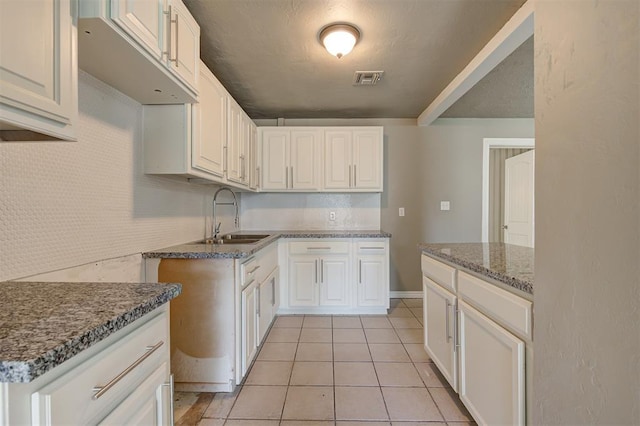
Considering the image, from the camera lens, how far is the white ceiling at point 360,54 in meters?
1.77

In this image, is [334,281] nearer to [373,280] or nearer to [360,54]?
[373,280]

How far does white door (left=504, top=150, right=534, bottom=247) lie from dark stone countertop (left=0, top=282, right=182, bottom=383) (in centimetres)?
459

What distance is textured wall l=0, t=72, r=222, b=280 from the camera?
1.06m

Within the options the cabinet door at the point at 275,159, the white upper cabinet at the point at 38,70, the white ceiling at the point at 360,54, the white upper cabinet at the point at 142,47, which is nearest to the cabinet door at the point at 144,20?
the white upper cabinet at the point at 142,47

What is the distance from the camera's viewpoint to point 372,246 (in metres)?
3.12

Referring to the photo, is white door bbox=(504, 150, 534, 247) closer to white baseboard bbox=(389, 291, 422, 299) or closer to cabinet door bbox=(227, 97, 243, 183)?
white baseboard bbox=(389, 291, 422, 299)

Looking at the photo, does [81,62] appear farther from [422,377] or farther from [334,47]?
[422,377]

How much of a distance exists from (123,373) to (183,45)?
1.49m

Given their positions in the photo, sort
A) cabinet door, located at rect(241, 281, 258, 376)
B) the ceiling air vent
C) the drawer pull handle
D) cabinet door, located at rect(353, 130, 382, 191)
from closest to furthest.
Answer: the drawer pull handle → cabinet door, located at rect(241, 281, 258, 376) → the ceiling air vent → cabinet door, located at rect(353, 130, 382, 191)

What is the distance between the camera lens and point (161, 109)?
1787 mm

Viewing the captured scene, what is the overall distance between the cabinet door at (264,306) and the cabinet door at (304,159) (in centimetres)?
121

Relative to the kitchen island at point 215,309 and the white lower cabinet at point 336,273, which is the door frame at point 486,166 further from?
the kitchen island at point 215,309

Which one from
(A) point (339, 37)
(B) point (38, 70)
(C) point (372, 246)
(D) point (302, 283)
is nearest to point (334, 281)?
(D) point (302, 283)

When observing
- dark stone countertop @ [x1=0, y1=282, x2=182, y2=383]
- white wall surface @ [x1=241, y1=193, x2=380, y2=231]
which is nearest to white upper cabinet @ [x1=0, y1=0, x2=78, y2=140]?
dark stone countertop @ [x1=0, y1=282, x2=182, y2=383]
